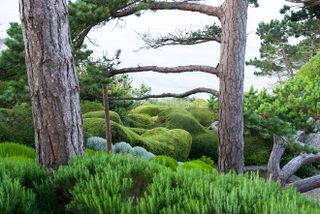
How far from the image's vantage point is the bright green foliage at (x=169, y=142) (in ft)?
46.2

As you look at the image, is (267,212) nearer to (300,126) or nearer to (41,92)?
(41,92)

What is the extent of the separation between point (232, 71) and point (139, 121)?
953 centimetres

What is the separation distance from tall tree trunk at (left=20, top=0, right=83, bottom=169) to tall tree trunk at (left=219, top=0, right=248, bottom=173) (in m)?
3.79

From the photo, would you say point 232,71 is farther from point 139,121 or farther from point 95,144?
point 139,121

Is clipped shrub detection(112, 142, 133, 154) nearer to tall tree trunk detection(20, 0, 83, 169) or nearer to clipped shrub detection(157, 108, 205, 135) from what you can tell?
clipped shrub detection(157, 108, 205, 135)

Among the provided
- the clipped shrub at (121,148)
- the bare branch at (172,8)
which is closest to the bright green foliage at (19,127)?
the clipped shrub at (121,148)

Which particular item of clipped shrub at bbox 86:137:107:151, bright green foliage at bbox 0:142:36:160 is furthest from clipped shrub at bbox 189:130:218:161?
bright green foliage at bbox 0:142:36:160

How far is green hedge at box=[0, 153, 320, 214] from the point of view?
3186 millimetres

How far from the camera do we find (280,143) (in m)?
11.4

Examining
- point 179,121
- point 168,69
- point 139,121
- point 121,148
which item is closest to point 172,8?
point 168,69

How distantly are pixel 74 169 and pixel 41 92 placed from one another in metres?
1.20

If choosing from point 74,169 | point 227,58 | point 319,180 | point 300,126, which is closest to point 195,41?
point 227,58

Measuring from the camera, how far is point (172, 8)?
9031 mm

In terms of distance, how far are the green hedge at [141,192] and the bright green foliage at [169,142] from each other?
30.3ft
